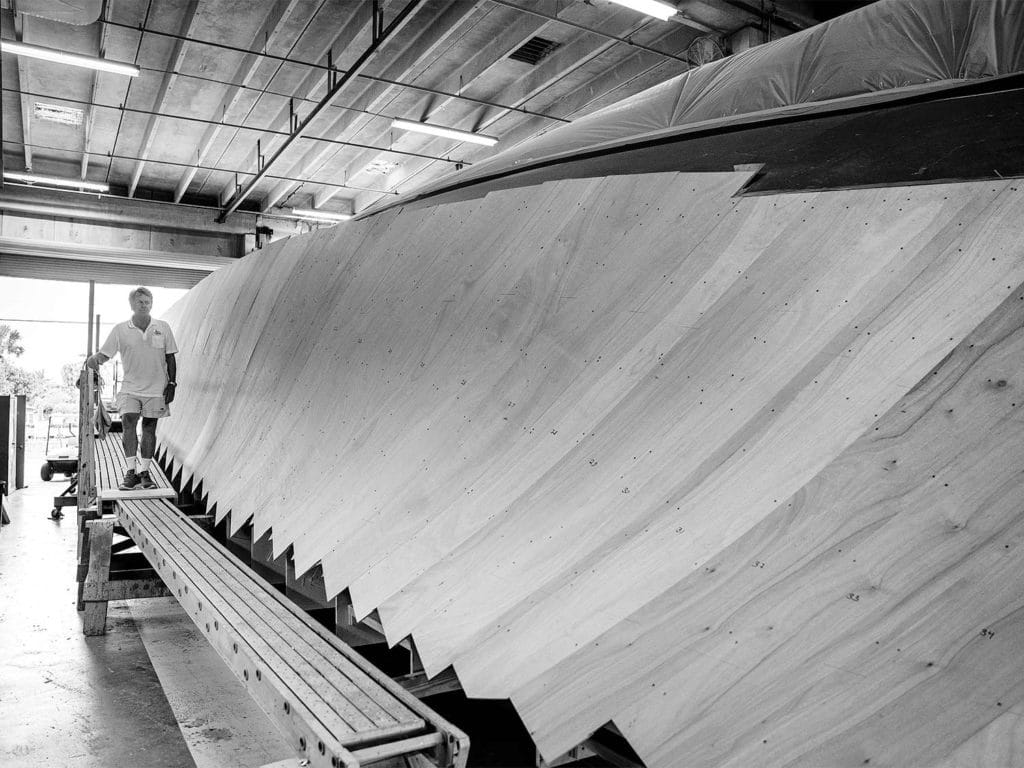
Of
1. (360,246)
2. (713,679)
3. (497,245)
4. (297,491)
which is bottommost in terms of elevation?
(713,679)

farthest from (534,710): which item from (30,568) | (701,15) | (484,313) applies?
(701,15)

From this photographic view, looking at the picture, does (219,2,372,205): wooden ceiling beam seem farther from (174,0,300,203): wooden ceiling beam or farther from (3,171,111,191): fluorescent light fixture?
(3,171,111,191): fluorescent light fixture

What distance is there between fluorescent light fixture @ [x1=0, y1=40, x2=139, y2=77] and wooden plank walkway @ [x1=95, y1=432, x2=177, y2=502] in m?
3.49

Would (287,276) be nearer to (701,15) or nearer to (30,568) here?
(30,568)

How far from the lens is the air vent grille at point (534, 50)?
8.13m

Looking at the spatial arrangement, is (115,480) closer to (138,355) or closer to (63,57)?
(138,355)

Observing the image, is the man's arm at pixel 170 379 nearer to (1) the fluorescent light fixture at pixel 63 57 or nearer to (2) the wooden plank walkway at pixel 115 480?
(2) the wooden plank walkway at pixel 115 480

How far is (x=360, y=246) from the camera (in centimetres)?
348

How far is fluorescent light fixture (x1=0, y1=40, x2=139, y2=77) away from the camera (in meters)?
6.88

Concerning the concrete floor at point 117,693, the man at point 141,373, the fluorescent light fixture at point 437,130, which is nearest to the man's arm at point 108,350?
the man at point 141,373

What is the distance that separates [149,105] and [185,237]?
4439mm

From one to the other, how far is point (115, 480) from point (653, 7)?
5232mm

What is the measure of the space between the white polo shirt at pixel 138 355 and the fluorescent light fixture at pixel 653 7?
4.21 metres

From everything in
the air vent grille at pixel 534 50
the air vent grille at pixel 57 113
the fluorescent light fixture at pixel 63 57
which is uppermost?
the air vent grille at pixel 534 50
